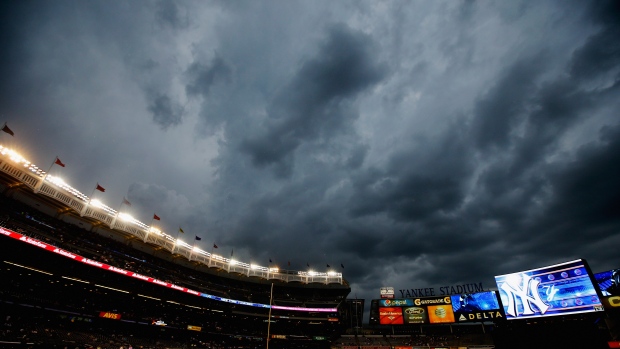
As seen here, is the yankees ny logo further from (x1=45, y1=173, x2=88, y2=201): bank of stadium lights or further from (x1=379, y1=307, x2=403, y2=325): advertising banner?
(x1=45, y1=173, x2=88, y2=201): bank of stadium lights

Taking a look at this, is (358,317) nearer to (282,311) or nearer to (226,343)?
(282,311)

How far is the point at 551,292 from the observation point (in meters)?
33.2

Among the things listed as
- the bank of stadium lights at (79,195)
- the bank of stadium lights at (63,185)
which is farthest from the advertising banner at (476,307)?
the bank of stadium lights at (63,185)

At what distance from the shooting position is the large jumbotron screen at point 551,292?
99.2 feet

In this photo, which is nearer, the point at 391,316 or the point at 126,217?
the point at 126,217

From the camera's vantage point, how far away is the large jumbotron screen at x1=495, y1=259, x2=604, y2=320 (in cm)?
3025

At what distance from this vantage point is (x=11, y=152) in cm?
3531

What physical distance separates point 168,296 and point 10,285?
24112 millimetres

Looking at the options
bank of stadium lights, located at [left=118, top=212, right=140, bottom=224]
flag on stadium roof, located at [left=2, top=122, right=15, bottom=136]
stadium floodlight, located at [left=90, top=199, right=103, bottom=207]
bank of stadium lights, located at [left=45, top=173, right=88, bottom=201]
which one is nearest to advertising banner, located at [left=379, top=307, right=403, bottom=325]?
bank of stadium lights, located at [left=118, top=212, right=140, bottom=224]

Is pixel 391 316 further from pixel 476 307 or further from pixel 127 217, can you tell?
pixel 127 217

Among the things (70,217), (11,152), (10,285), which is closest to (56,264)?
(10,285)

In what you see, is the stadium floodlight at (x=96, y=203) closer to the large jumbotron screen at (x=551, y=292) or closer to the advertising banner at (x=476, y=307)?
the large jumbotron screen at (x=551, y=292)

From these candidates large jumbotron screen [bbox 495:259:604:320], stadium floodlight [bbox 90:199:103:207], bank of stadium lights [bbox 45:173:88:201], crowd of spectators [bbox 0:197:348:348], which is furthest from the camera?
stadium floodlight [bbox 90:199:103:207]

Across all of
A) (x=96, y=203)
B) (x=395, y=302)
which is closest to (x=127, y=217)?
(x=96, y=203)
